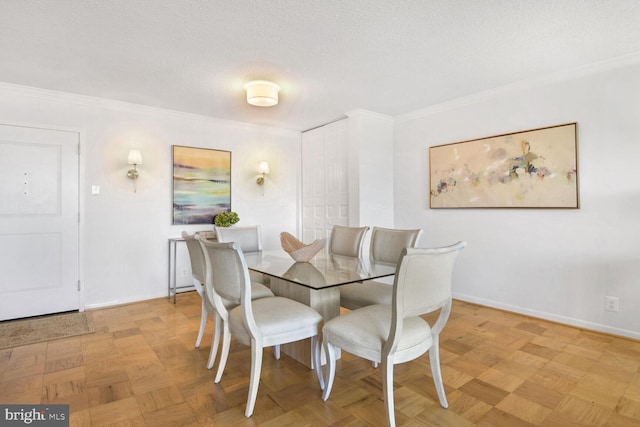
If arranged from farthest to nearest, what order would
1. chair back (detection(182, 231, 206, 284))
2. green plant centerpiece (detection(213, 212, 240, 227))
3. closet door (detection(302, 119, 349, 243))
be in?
1. closet door (detection(302, 119, 349, 243))
2. green plant centerpiece (detection(213, 212, 240, 227))
3. chair back (detection(182, 231, 206, 284))

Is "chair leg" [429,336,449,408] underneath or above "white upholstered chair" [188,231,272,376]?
underneath

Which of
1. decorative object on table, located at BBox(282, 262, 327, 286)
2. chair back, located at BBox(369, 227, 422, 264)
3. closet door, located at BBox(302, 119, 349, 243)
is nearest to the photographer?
decorative object on table, located at BBox(282, 262, 327, 286)

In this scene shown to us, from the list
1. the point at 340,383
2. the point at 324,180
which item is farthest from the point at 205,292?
the point at 324,180

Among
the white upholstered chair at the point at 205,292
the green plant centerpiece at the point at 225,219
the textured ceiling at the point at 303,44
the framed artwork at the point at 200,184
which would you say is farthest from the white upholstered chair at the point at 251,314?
the framed artwork at the point at 200,184

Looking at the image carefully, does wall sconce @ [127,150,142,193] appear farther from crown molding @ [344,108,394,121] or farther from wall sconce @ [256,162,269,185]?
crown molding @ [344,108,394,121]

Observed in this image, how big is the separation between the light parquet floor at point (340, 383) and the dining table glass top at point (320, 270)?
0.64 meters

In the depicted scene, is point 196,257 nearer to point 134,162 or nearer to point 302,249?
point 302,249

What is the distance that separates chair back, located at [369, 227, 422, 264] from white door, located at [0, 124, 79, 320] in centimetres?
310

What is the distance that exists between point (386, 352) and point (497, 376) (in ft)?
3.43

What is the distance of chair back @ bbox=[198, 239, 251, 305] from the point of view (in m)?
1.75

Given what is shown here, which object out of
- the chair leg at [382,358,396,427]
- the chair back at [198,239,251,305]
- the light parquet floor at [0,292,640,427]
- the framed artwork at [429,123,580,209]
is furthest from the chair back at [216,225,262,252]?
the framed artwork at [429,123,580,209]

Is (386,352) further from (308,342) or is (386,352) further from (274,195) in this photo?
(274,195)

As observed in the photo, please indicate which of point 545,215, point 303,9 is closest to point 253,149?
point 303,9

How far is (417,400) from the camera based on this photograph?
6.08ft
